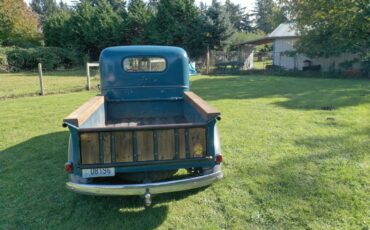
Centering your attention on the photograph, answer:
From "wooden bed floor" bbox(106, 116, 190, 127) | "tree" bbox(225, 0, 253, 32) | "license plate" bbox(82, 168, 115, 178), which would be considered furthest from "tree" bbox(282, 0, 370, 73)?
"tree" bbox(225, 0, 253, 32)

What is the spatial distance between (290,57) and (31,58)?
21.4 metres

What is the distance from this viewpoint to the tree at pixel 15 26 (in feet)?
105

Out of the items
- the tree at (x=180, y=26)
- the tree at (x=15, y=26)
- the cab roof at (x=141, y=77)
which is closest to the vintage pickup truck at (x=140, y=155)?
the cab roof at (x=141, y=77)

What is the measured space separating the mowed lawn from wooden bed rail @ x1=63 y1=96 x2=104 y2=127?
1056 millimetres

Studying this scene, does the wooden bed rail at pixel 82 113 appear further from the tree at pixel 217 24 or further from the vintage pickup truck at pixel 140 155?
the tree at pixel 217 24

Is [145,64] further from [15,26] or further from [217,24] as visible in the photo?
[15,26]

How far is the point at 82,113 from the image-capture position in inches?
126

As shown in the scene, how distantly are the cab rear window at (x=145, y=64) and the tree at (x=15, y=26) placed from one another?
3059 cm

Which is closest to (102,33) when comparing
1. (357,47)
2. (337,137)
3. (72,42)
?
(72,42)

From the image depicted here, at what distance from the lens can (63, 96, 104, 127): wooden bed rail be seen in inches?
112

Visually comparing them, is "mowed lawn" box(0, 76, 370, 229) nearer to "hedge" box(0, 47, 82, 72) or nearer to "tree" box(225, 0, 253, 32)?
"hedge" box(0, 47, 82, 72)

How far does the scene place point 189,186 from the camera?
299 cm

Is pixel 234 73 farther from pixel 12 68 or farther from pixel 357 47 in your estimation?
pixel 12 68

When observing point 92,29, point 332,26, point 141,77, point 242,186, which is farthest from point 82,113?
point 92,29
